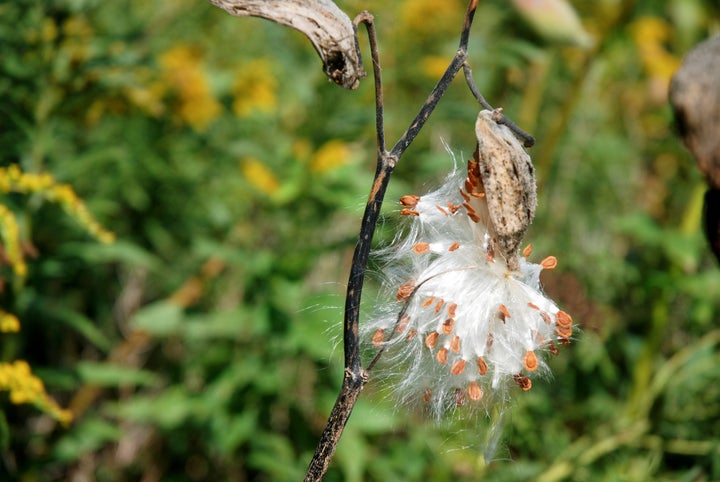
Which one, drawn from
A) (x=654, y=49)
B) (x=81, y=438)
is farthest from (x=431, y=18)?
(x=81, y=438)

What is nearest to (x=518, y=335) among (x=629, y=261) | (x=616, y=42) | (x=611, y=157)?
(x=616, y=42)

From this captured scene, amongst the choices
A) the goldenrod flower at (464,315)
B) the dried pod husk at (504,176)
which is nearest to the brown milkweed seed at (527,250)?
the goldenrod flower at (464,315)

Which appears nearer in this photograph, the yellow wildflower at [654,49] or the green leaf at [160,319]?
the green leaf at [160,319]

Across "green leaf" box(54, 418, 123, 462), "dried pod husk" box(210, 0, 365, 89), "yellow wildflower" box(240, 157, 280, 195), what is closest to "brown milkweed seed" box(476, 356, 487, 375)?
"dried pod husk" box(210, 0, 365, 89)

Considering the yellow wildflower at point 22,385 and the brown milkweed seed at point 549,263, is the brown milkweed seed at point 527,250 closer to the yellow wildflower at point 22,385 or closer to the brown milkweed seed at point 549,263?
the brown milkweed seed at point 549,263

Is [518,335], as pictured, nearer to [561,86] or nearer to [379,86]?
[379,86]

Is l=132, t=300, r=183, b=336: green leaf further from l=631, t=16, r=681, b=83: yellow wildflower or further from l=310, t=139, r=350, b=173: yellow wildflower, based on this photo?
l=631, t=16, r=681, b=83: yellow wildflower
